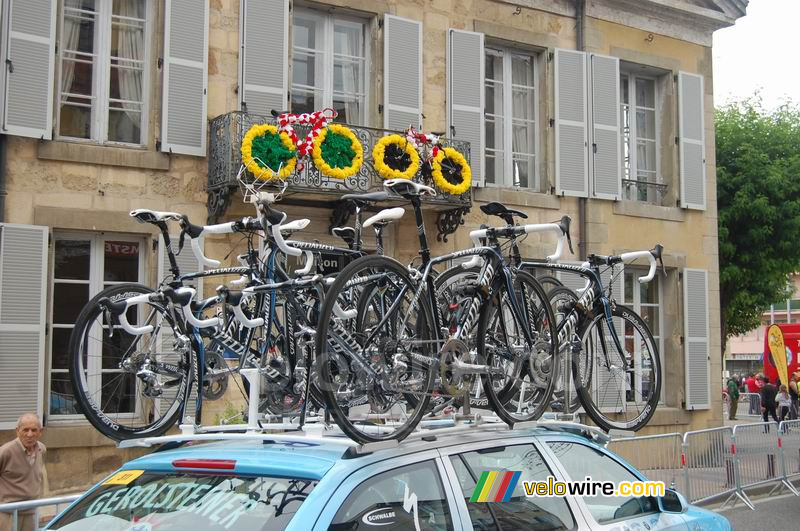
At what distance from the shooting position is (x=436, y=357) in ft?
16.1

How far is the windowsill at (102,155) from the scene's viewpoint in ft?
34.9

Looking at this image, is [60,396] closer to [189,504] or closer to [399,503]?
[189,504]

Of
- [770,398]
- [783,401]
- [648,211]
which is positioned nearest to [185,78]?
[648,211]

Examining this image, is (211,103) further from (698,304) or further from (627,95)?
(698,304)

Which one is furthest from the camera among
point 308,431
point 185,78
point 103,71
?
point 185,78

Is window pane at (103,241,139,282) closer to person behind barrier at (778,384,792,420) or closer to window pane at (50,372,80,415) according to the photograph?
window pane at (50,372,80,415)

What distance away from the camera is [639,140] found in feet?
52.6

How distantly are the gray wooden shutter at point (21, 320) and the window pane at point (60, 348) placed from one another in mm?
315

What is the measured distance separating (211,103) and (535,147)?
17.3ft

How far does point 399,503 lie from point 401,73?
9789 millimetres

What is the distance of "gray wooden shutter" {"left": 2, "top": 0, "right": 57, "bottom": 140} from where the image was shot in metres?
10.3

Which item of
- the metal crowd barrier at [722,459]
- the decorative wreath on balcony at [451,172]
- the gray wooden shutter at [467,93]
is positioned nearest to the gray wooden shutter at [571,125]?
the gray wooden shutter at [467,93]

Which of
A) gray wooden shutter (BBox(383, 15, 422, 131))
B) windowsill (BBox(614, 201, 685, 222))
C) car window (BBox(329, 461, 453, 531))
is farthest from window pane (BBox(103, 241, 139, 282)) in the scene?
car window (BBox(329, 461, 453, 531))

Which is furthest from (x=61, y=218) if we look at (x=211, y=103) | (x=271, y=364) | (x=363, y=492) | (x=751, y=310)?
(x=751, y=310)
